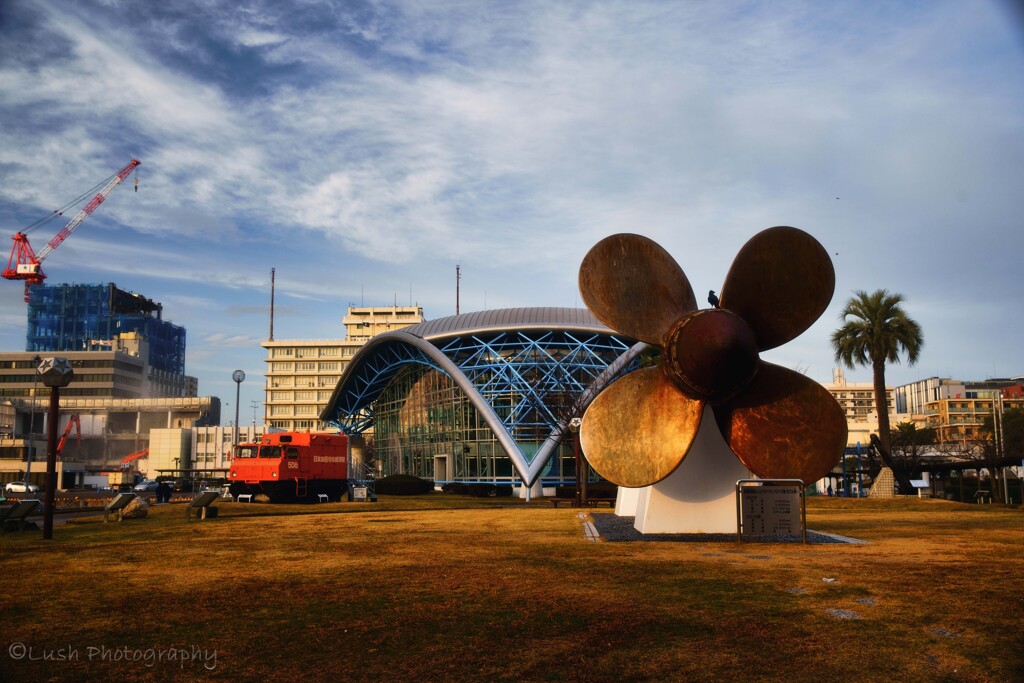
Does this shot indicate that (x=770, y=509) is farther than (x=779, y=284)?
Yes

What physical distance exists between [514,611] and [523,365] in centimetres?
4620

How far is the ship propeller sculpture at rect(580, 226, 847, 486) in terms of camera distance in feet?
46.1

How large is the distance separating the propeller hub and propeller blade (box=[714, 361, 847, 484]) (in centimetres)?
52

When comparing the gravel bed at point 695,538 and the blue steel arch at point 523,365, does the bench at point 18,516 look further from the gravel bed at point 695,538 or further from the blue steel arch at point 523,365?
the blue steel arch at point 523,365

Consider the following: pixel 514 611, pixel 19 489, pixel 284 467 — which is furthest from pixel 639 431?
pixel 19 489

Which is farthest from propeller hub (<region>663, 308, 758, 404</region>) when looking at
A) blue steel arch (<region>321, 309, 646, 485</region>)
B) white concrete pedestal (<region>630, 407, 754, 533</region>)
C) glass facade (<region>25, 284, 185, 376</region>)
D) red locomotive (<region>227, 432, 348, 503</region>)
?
glass facade (<region>25, 284, 185, 376</region>)

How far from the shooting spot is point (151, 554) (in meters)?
14.1

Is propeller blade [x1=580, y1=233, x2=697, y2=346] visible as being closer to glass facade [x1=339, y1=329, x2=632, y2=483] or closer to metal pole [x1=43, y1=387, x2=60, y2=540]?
metal pole [x1=43, y1=387, x2=60, y2=540]

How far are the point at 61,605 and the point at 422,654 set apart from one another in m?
5.09

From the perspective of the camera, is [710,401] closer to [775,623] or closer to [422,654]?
[775,623]

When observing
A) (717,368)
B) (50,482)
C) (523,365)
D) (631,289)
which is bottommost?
(50,482)

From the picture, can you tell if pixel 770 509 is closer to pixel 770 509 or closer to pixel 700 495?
pixel 770 509

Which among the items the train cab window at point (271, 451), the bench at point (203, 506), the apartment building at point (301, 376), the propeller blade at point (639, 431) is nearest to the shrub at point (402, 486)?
the train cab window at point (271, 451)

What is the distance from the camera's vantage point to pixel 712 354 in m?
13.7
